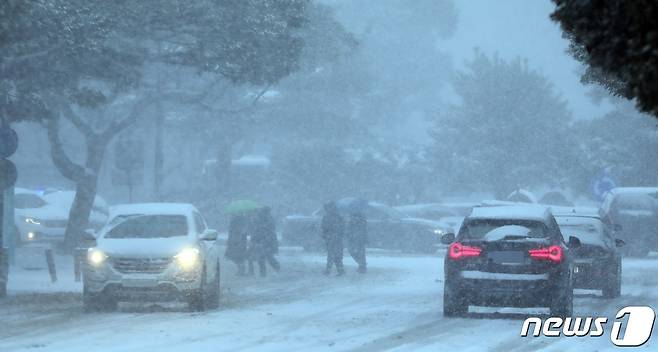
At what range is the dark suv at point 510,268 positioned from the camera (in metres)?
20.0

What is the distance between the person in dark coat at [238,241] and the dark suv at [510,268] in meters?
13.5

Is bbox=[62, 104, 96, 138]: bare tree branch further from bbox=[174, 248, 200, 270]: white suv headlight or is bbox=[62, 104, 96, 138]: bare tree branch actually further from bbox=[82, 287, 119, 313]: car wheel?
bbox=[174, 248, 200, 270]: white suv headlight

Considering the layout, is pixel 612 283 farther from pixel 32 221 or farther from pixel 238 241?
pixel 32 221

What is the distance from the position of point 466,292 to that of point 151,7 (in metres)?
14.6

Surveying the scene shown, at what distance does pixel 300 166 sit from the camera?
229 feet

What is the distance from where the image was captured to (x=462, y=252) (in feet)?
66.5

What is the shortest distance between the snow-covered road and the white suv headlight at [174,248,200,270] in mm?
732

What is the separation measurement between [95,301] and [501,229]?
19.9ft

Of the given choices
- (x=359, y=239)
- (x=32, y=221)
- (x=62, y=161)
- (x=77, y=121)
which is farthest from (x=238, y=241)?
(x=32, y=221)

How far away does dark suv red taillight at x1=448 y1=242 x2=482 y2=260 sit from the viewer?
20.2 m

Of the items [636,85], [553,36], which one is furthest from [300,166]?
[553,36]

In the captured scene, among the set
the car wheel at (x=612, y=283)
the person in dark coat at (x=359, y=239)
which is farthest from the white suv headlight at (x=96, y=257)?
the person in dark coat at (x=359, y=239)

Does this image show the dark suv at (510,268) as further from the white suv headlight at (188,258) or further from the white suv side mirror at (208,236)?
the white suv side mirror at (208,236)

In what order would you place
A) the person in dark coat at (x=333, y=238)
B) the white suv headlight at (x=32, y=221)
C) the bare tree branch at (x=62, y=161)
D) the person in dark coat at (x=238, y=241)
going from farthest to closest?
1. the white suv headlight at (x=32, y=221)
2. the bare tree branch at (x=62, y=161)
3. the person in dark coat at (x=238, y=241)
4. the person in dark coat at (x=333, y=238)
